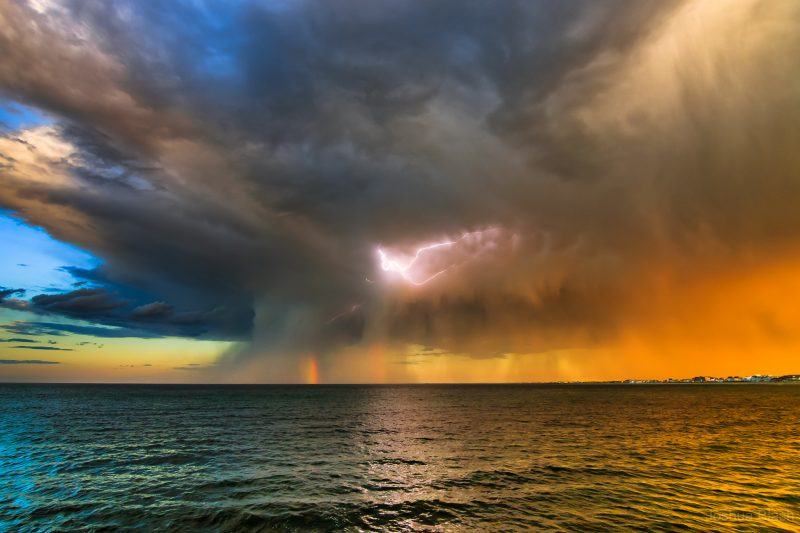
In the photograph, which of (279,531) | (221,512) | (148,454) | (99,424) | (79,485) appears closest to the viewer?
(279,531)

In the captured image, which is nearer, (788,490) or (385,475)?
(788,490)

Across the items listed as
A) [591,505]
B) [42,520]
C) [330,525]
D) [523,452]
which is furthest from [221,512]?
[523,452]

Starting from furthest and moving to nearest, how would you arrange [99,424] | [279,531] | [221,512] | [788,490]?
1. [99,424]
2. [788,490]
3. [221,512]
4. [279,531]

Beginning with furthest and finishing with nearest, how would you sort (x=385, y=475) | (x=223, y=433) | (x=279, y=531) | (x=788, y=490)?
1. (x=223, y=433)
2. (x=385, y=475)
3. (x=788, y=490)
4. (x=279, y=531)

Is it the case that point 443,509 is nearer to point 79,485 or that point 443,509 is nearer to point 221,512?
point 221,512

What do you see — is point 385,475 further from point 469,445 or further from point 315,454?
point 469,445

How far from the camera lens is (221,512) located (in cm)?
2398

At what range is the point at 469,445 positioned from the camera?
1858 inches

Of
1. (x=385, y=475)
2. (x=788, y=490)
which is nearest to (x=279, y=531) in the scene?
(x=385, y=475)

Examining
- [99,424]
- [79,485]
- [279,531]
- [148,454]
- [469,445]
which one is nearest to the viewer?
[279,531]

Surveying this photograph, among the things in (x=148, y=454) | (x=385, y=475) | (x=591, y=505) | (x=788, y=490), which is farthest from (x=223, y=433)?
(x=788, y=490)

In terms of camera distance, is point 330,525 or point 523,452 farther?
point 523,452

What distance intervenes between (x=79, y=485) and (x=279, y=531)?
19209mm

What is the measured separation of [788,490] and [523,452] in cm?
2050
